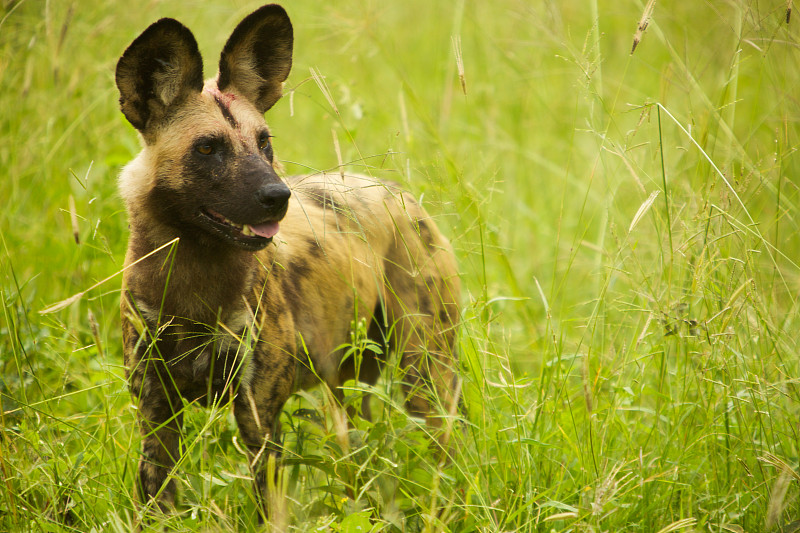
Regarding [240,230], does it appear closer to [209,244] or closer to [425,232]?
[209,244]

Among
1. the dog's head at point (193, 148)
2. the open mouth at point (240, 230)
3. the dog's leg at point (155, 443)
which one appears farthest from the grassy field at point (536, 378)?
the open mouth at point (240, 230)

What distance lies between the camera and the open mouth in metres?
2.59

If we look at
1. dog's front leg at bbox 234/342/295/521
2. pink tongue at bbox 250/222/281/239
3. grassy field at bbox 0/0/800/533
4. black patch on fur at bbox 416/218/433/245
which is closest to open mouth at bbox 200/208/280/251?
pink tongue at bbox 250/222/281/239

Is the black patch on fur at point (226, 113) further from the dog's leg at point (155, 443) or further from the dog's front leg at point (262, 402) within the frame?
the dog's leg at point (155, 443)

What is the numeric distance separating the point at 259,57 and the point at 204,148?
23.3 inches

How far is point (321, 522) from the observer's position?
257 cm

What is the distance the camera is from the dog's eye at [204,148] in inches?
104

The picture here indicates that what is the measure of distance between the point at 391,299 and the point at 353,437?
936mm

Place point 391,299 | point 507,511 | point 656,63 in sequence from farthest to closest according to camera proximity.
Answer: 1. point 656,63
2. point 391,299
3. point 507,511

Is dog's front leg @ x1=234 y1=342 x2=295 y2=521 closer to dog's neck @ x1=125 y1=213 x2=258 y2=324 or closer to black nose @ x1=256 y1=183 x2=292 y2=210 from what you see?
dog's neck @ x1=125 y1=213 x2=258 y2=324

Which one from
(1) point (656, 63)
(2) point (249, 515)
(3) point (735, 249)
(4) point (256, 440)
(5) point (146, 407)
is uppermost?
(1) point (656, 63)

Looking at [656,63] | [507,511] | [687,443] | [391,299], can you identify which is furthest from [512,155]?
[507,511]

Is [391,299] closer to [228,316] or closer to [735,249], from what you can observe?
[228,316]

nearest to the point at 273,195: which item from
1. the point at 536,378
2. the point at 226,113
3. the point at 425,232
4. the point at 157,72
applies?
the point at 226,113
